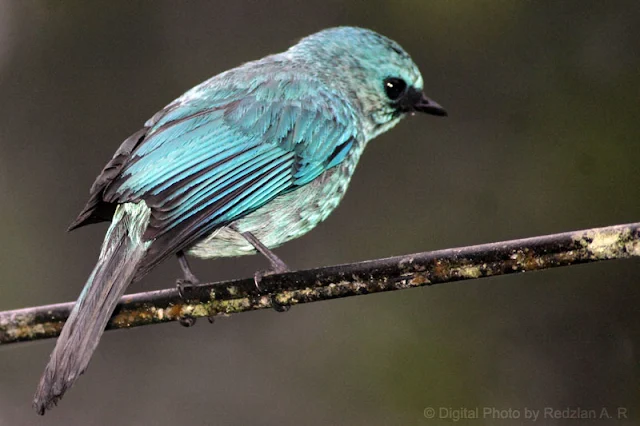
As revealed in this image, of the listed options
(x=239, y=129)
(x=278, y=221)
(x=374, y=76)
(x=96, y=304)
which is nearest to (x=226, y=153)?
(x=239, y=129)

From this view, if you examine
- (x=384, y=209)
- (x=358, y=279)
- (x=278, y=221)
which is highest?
(x=358, y=279)

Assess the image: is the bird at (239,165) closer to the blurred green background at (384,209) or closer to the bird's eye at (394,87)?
the bird's eye at (394,87)

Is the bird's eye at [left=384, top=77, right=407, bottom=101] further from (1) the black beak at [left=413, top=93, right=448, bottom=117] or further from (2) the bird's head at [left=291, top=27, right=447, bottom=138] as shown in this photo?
(1) the black beak at [left=413, top=93, right=448, bottom=117]

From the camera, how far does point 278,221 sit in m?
4.40

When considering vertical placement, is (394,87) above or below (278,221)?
above

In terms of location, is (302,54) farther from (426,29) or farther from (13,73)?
(13,73)

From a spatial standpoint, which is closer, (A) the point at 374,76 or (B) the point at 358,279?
(B) the point at 358,279

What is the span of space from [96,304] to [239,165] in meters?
1.02

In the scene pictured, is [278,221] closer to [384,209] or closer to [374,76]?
[374,76]

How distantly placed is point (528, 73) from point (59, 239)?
3664mm

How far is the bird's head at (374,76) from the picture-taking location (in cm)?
497

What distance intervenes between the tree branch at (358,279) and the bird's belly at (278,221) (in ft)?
2.84

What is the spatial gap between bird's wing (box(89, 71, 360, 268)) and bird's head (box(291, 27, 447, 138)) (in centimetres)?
19

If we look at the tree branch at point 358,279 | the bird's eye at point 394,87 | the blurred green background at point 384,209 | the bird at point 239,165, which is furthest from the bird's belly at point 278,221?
the blurred green background at point 384,209
